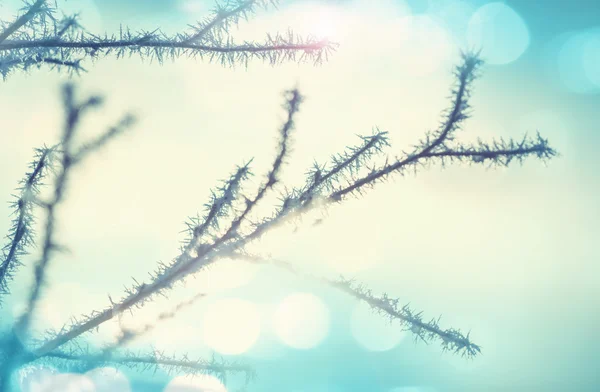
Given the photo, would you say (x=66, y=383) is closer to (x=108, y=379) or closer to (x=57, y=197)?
(x=108, y=379)

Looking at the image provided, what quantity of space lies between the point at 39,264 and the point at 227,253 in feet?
2.51

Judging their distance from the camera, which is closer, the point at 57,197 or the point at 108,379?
the point at 57,197

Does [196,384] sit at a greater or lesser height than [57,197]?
lesser

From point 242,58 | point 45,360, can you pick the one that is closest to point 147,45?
point 242,58

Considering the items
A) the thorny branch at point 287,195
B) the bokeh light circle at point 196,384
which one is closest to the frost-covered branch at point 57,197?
the thorny branch at point 287,195

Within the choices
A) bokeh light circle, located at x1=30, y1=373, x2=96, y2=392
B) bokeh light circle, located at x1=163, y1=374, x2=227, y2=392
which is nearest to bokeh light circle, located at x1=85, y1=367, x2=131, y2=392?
bokeh light circle, located at x1=30, y1=373, x2=96, y2=392

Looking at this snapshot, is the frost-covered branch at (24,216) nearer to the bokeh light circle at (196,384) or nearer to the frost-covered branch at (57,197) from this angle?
the frost-covered branch at (57,197)

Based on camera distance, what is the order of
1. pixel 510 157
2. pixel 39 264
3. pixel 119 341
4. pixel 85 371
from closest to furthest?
pixel 510 157
pixel 39 264
pixel 119 341
pixel 85 371

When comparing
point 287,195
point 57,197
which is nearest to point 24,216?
point 57,197

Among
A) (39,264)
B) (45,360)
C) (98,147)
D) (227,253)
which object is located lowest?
(45,360)

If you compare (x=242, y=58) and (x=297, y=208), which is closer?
(x=297, y=208)

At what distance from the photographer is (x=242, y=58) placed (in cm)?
155

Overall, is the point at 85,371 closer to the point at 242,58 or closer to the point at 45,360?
the point at 45,360

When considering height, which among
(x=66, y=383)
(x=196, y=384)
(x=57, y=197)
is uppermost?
(x=57, y=197)
